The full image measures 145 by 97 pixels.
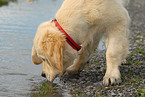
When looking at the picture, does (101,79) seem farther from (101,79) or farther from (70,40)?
(70,40)

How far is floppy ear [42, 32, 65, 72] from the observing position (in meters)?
4.03

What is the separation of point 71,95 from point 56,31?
111cm

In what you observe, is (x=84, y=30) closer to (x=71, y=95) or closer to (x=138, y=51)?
(x=71, y=95)

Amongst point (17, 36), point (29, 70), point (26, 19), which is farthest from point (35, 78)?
point (26, 19)

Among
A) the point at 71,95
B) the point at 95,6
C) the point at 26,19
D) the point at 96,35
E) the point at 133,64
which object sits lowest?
the point at 71,95

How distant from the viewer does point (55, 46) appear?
4.03 metres

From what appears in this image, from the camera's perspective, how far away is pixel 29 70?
5.70 meters

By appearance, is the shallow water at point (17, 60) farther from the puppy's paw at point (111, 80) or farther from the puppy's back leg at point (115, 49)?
the puppy's back leg at point (115, 49)

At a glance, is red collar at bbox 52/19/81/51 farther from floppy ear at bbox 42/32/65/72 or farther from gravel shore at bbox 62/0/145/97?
gravel shore at bbox 62/0/145/97

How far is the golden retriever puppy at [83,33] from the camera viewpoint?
413cm

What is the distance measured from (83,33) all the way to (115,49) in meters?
0.72

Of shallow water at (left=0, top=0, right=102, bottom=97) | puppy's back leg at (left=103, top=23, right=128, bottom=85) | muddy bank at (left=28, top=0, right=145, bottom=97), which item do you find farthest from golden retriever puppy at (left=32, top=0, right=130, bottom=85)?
shallow water at (left=0, top=0, right=102, bottom=97)

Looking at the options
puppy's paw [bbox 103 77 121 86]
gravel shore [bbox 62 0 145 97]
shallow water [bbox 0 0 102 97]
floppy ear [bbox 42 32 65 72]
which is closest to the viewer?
floppy ear [bbox 42 32 65 72]

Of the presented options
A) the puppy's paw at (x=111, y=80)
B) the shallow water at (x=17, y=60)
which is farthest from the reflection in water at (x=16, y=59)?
the puppy's paw at (x=111, y=80)
